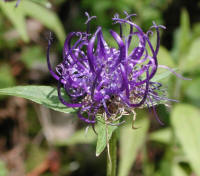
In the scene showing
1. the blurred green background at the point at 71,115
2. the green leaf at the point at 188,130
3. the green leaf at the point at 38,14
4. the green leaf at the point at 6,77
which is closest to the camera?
the green leaf at the point at 188,130

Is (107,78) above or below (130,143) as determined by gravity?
above

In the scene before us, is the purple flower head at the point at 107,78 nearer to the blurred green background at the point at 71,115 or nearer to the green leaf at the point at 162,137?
the blurred green background at the point at 71,115

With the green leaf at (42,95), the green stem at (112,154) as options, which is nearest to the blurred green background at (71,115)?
the green stem at (112,154)

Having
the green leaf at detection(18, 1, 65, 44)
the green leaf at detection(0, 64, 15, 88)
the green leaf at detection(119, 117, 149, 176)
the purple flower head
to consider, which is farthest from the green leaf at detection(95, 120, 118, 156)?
the green leaf at detection(0, 64, 15, 88)

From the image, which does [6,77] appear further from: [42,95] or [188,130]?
[42,95]

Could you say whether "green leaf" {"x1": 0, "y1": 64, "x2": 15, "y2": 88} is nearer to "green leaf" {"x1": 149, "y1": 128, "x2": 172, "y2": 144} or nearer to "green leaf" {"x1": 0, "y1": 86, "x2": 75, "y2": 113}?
"green leaf" {"x1": 149, "y1": 128, "x2": 172, "y2": 144}

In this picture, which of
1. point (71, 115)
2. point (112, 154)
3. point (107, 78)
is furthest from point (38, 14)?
point (112, 154)

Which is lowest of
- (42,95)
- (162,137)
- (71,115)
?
(162,137)
